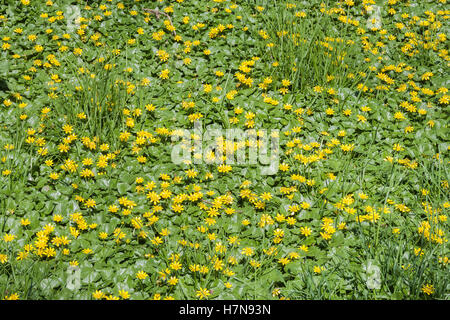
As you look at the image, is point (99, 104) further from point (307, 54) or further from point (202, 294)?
point (307, 54)

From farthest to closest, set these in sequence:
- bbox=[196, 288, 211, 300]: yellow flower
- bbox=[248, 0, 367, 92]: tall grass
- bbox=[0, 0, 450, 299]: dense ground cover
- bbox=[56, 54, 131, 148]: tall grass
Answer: bbox=[248, 0, 367, 92]: tall grass
bbox=[56, 54, 131, 148]: tall grass
bbox=[0, 0, 450, 299]: dense ground cover
bbox=[196, 288, 211, 300]: yellow flower

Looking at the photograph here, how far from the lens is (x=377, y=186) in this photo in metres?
3.49

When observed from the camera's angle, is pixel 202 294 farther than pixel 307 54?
No

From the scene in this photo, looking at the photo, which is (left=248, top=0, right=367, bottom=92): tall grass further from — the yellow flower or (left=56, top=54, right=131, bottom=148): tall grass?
the yellow flower

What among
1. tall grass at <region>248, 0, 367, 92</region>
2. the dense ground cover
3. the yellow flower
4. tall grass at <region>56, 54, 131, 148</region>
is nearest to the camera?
the yellow flower

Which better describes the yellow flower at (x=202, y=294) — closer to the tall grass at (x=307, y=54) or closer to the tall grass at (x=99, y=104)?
the tall grass at (x=99, y=104)

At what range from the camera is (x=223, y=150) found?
366 cm

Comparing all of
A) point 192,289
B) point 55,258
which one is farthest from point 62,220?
point 192,289

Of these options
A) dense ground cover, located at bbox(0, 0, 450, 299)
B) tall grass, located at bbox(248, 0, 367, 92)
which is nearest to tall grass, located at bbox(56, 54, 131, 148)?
dense ground cover, located at bbox(0, 0, 450, 299)

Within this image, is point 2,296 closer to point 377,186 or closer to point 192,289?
point 192,289

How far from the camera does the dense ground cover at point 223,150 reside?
2867 mm

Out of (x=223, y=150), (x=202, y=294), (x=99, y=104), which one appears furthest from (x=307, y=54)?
(x=202, y=294)

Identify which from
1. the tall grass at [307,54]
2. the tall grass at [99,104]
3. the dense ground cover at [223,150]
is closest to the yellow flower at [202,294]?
the dense ground cover at [223,150]

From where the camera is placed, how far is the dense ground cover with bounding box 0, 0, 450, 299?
2.87 meters
